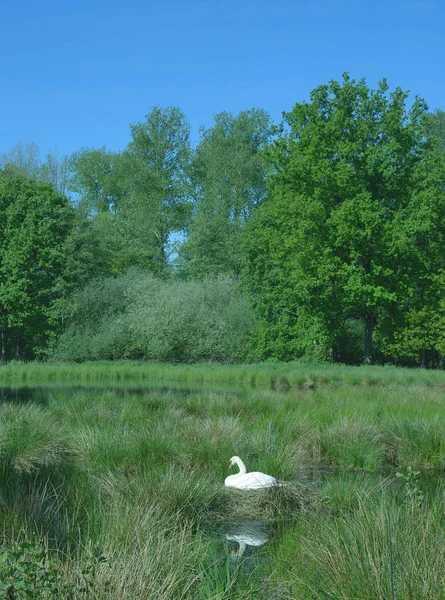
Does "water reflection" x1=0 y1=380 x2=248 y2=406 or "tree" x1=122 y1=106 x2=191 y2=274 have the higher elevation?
"tree" x1=122 y1=106 x2=191 y2=274

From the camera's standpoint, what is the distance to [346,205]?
98.2ft

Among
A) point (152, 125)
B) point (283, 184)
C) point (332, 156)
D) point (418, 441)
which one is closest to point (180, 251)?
point (152, 125)

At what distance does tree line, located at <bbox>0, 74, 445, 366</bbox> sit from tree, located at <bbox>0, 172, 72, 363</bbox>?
0.09m

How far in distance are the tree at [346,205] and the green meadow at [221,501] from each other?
15.8 m

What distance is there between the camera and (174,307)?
38719 mm

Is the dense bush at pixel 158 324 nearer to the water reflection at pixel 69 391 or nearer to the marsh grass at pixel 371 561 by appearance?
the water reflection at pixel 69 391

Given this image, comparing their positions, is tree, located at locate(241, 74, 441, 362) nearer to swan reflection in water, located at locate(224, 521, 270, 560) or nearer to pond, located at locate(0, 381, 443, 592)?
pond, located at locate(0, 381, 443, 592)

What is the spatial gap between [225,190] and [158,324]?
545 inches

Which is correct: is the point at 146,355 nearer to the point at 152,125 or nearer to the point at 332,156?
the point at 332,156

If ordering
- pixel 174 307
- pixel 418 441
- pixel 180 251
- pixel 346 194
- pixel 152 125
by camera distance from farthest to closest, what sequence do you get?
1. pixel 152 125
2. pixel 180 251
3. pixel 174 307
4. pixel 346 194
5. pixel 418 441

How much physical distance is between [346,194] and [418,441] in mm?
22689

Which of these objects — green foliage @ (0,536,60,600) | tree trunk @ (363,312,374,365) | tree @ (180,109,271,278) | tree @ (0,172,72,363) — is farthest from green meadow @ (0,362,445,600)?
tree @ (180,109,271,278)

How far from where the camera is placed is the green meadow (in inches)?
147

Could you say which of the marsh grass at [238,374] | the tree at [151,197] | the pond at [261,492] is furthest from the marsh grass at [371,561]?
the tree at [151,197]
